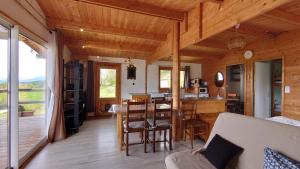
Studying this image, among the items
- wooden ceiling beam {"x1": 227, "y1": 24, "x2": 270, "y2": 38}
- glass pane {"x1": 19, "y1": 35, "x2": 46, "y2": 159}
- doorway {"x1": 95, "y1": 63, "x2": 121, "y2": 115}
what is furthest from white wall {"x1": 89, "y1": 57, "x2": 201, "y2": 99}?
wooden ceiling beam {"x1": 227, "y1": 24, "x2": 270, "y2": 38}

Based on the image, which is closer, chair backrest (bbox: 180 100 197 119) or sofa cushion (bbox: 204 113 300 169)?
sofa cushion (bbox: 204 113 300 169)

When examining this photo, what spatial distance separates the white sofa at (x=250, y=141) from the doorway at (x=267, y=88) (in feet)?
12.6

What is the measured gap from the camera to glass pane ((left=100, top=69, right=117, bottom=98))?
6583mm

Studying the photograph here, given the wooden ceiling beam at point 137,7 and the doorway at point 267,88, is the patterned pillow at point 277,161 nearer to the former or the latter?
the wooden ceiling beam at point 137,7

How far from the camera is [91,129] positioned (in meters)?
4.52

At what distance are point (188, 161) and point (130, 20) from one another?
308 cm

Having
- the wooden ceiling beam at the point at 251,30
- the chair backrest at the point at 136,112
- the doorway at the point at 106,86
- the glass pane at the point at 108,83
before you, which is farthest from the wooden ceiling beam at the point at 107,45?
the chair backrest at the point at 136,112

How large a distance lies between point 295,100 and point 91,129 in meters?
5.16

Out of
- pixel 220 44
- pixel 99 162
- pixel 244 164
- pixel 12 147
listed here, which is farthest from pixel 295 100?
pixel 12 147

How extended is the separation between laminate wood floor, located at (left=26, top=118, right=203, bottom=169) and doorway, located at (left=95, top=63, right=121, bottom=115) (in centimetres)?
269

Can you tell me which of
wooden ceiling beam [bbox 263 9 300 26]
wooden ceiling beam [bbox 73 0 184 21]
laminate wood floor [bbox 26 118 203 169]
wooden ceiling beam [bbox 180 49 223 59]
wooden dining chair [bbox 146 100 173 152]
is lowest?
laminate wood floor [bbox 26 118 203 169]

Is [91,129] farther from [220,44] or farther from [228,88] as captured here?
[228,88]

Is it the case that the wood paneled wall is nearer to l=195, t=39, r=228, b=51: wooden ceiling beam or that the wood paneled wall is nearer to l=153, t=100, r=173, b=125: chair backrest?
l=195, t=39, r=228, b=51: wooden ceiling beam

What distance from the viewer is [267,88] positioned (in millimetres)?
5250
